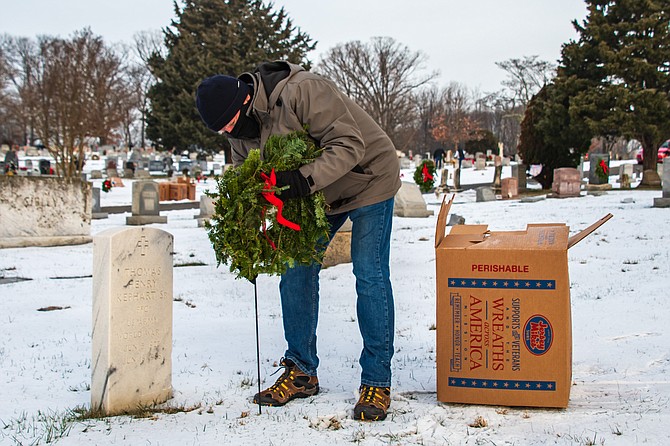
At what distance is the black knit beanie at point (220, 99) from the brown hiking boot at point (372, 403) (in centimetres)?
148

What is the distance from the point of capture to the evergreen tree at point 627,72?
21.9 meters

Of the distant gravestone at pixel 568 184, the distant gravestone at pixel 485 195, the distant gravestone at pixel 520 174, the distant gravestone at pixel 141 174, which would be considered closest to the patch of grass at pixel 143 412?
the distant gravestone at pixel 568 184

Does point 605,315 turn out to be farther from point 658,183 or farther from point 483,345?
point 658,183

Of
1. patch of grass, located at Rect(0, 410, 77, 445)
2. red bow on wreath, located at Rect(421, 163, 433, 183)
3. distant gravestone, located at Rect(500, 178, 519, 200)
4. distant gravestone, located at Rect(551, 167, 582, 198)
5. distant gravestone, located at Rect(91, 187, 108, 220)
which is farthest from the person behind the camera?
red bow on wreath, located at Rect(421, 163, 433, 183)

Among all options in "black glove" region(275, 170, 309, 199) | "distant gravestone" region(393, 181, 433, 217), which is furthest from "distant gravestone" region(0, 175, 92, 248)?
"black glove" region(275, 170, 309, 199)

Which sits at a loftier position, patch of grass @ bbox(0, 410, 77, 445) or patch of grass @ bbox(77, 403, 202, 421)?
patch of grass @ bbox(0, 410, 77, 445)

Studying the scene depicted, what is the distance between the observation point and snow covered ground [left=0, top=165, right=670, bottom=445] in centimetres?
294

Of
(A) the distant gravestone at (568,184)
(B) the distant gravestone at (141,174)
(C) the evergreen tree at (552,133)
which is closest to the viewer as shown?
(A) the distant gravestone at (568,184)

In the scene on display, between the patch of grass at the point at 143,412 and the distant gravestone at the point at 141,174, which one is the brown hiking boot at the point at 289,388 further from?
the distant gravestone at the point at 141,174

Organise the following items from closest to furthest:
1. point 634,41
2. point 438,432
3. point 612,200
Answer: point 438,432, point 612,200, point 634,41

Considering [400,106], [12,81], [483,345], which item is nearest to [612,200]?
[483,345]

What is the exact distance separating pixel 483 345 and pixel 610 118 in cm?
2088

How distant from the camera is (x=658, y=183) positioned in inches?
829

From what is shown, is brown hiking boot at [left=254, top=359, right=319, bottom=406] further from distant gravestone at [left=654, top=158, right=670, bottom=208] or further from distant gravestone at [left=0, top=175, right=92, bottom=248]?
distant gravestone at [left=654, top=158, right=670, bottom=208]
